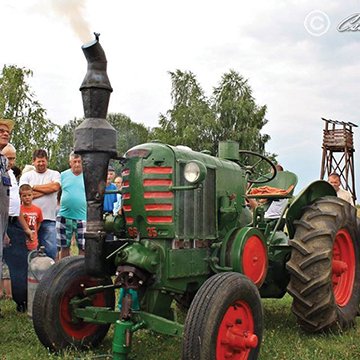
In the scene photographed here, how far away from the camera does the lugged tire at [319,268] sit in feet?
15.3

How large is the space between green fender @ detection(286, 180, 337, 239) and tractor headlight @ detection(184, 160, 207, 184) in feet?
5.20

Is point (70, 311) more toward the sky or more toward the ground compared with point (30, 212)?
more toward the ground

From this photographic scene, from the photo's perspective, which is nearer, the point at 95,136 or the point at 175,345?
the point at 95,136

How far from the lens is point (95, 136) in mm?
3701

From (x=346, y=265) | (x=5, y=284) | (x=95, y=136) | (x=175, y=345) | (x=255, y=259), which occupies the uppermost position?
(x=95, y=136)

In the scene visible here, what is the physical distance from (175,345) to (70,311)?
Result: 36.4 inches

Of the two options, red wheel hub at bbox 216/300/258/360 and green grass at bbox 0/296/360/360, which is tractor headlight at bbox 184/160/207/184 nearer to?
red wheel hub at bbox 216/300/258/360

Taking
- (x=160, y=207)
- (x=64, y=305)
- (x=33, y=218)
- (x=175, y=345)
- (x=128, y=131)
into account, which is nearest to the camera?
(x=160, y=207)

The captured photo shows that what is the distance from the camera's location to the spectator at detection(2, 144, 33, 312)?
593cm

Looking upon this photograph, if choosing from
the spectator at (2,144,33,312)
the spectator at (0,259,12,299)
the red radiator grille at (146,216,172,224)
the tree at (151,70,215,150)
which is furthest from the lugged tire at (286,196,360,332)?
the tree at (151,70,215,150)

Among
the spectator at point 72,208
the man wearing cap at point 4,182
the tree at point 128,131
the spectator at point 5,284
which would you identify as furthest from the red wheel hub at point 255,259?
the tree at point 128,131

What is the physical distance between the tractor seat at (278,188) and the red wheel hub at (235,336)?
6.36 feet

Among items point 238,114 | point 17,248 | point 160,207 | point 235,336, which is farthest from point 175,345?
point 238,114

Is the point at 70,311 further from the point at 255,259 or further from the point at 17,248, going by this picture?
the point at 17,248
